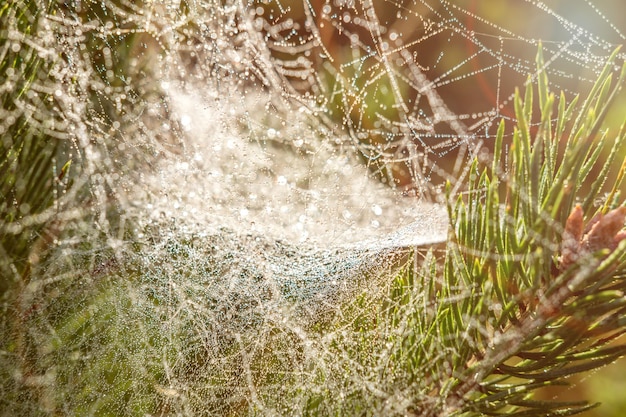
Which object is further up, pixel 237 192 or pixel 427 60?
pixel 427 60

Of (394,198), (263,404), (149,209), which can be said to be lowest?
(263,404)

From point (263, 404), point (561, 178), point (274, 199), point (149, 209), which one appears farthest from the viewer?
point (274, 199)

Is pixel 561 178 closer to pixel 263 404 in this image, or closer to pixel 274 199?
pixel 263 404

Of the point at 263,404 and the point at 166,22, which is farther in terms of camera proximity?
the point at 166,22

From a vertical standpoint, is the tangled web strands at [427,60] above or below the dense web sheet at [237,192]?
above

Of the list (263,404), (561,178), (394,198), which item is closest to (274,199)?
(394,198)

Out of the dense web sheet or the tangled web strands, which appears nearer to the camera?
the dense web sheet

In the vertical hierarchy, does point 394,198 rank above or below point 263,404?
above

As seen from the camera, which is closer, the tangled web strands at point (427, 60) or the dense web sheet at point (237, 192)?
the dense web sheet at point (237, 192)
